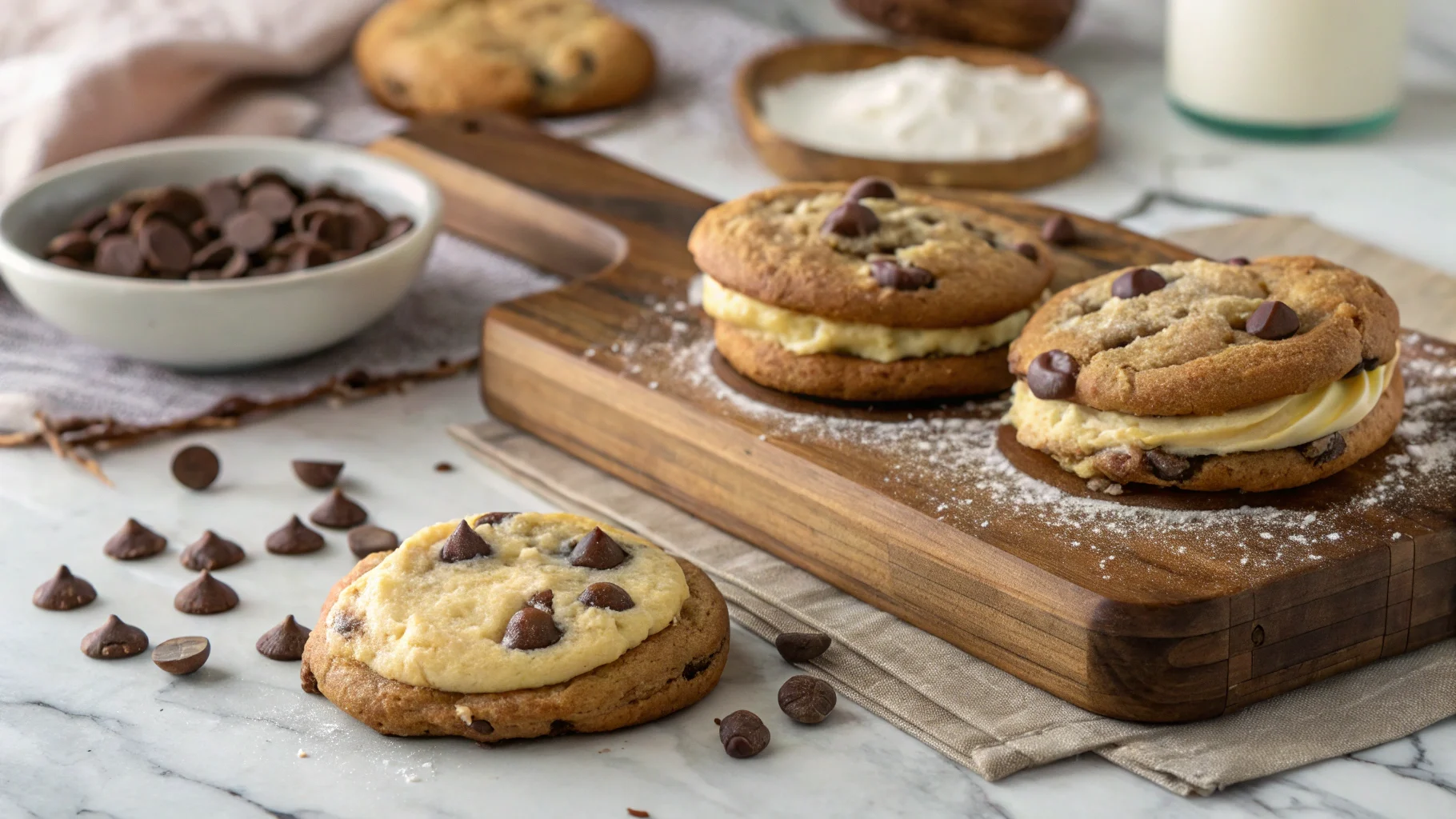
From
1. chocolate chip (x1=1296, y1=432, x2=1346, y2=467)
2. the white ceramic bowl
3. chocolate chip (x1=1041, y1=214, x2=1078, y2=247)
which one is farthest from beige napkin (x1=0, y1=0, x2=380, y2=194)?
chocolate chip (x1=1296, y1=432, x2=1346, y2=467)

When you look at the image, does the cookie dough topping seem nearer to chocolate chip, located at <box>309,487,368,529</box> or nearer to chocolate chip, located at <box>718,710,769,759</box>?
chocolate chip, located at <box>718,710,769,759</box>

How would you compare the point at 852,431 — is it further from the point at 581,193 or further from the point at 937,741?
the point at 581,193

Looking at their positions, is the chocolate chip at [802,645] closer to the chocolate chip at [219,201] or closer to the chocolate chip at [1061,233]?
the chocolate chip at [1061,233]

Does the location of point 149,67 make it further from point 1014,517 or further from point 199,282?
point 1014,517

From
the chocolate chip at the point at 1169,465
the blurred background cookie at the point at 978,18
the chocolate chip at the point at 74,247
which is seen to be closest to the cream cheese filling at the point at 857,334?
the chocolate chip at the point at 1169,465

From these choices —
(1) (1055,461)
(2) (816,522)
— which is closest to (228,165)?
(2) (816,522)

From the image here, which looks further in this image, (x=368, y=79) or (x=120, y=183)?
(x=368, y=79)
